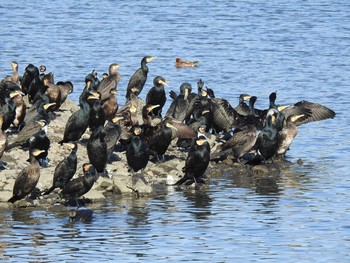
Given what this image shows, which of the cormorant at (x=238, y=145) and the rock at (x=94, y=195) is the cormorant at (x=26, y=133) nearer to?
the rock at (x=94, y=195)

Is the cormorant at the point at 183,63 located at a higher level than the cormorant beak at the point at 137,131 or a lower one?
higher

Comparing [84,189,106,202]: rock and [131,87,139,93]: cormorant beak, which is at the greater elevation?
[131,87,139,93]: cormorant beak

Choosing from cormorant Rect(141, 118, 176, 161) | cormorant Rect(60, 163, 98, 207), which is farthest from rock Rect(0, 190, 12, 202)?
cormorant Rect(141, 118, 176, 161)

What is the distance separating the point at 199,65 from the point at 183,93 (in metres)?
11.9

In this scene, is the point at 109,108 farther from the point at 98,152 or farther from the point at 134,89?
the point at 98,152

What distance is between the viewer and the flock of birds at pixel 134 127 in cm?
1912

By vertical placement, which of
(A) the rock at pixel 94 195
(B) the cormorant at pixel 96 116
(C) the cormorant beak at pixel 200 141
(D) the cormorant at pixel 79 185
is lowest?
(A) the rock at pixel 94 195

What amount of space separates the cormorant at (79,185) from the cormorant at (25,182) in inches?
18.4

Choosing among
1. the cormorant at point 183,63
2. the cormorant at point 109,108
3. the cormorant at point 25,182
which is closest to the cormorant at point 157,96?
the cormorant at point 109,108

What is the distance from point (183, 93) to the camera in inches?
928

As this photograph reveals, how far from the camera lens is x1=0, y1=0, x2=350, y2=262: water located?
53.0ft

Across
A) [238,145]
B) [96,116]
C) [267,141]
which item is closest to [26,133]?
[96,116]

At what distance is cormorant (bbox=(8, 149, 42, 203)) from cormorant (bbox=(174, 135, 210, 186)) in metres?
2.72

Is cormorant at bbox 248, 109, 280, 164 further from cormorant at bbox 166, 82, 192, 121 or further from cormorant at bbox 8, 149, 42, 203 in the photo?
cormorant at bbox 8, 149, 42, 203
